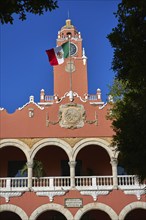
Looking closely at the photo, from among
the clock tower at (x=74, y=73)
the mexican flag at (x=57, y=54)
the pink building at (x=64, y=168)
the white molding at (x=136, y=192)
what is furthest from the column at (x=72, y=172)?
the clock tower at (x=74, y=73)

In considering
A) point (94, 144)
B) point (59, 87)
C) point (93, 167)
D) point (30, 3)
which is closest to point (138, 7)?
point (30, 3)

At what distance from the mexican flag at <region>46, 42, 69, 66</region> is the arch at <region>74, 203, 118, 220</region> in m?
10.1

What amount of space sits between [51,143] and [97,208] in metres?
4.66

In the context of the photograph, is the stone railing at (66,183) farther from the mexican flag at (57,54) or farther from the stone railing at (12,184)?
the mexican flag at (57,54)

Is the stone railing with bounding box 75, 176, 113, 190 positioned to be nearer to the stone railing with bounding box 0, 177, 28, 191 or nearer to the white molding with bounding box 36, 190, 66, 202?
the white molding with bounding box 36, 190, 66, 202

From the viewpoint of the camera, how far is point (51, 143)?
2359cm

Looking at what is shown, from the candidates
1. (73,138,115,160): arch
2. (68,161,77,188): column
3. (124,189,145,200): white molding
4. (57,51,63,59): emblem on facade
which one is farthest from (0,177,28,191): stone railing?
(57,51,63,59): emblem on facade

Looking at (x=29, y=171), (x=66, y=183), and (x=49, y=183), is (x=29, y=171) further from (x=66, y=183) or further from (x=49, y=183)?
(x=66, y=183)

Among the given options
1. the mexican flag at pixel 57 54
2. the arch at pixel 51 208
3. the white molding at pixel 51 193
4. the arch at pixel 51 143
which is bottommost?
the arch at pixel 51 208

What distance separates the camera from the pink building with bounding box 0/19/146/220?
22500mm

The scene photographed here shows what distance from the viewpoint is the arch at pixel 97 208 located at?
22.2m

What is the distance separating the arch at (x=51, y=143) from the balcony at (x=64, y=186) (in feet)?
5.03

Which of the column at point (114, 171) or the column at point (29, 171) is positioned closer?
the column at point (29, 171)

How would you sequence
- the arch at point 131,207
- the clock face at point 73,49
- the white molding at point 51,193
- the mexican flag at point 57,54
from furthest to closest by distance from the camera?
1. the clock face at point 73,49
2. the mexican flag at point 57,54
3. the white molding at point 51,193
4. the arch at point 131,207
